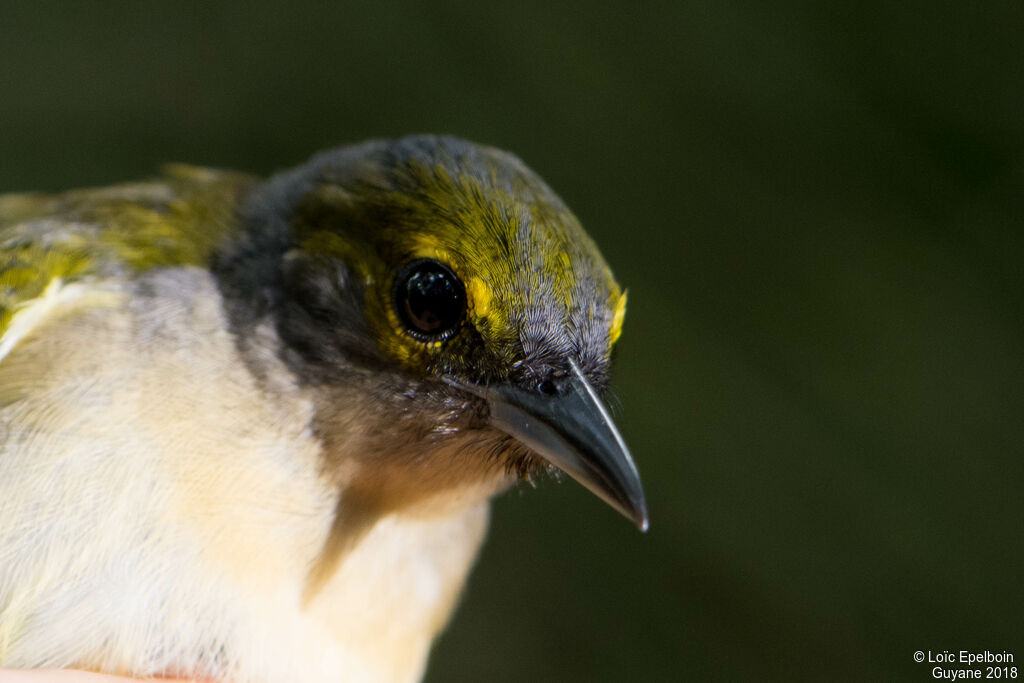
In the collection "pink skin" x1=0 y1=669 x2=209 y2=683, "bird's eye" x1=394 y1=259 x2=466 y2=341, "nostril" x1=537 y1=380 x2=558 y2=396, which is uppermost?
"bird's eye" x1=394 y1=259 x2=466 y2=341

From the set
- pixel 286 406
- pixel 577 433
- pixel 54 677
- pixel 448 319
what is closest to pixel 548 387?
pixel 577 433

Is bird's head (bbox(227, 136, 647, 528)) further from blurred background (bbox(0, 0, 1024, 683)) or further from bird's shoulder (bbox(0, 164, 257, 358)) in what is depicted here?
blurred background (bbox(0, 0, 1024, 683))

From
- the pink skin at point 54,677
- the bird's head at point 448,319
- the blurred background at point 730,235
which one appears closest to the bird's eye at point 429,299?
the bird's head at point 448,319

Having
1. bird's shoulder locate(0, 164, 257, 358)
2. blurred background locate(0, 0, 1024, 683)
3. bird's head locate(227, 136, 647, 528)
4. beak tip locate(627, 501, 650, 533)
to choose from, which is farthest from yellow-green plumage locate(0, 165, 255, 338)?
blurred background locate(0, 0, 1024, 683)

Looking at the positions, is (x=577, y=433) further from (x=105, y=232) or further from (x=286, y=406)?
(x=105, y=232)

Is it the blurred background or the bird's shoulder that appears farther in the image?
the blurred background

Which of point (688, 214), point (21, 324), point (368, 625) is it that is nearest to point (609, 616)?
point (688, 214)

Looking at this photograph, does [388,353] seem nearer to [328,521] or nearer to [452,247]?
[452,247]

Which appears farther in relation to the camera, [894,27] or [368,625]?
[894,27]
